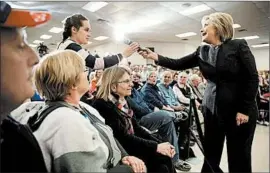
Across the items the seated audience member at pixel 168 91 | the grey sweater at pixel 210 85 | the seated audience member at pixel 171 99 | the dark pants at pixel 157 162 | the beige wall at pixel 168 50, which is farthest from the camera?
the seated audience member at pixel 168 91

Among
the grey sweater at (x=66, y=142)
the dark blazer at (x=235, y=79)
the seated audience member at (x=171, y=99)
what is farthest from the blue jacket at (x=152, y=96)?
the grey sweater at (x=66, y=142)

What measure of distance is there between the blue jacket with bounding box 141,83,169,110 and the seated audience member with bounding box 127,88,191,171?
172 mm

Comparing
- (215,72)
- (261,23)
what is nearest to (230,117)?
(215,72)

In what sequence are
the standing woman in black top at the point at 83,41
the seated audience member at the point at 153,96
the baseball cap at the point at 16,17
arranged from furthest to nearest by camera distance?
1. the seated audience member at the point at 153,96
2. the standing woman in black top at the point at 83,41
3. the baseball cap at the point at 16,17

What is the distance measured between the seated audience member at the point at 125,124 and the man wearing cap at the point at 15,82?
0.81 m

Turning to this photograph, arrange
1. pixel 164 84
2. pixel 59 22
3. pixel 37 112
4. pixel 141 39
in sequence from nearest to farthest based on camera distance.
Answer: pixel 37 112, pixel 59 22, pixel 141 39, pixel 164 84

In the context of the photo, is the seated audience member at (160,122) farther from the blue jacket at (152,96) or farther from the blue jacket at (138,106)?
the blue jacket at (152,96)

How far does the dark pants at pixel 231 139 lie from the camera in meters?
1.56

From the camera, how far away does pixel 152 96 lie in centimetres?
273

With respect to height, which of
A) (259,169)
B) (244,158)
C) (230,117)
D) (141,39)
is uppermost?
(141,39)

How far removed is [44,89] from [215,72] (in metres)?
0.98

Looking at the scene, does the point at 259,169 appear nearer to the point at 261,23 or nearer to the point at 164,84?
the point at 261,23

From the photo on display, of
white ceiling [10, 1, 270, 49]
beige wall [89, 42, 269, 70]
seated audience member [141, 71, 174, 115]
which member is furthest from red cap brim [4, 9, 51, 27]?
seated audience member [141, 71, 174, 115]

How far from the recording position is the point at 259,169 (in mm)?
1882
